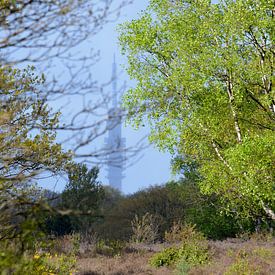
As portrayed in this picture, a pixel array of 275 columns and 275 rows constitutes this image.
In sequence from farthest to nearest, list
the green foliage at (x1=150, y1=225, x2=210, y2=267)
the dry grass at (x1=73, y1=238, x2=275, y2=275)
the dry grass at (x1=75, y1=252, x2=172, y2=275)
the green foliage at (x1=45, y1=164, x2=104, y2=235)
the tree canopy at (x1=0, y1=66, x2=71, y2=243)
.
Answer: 1. the green foliage at (x1=45, y1=164, x2=104, y2=235)
2. the green foliage at (x1=150, y1=225, x2=210, y2=267)
3. the dry grass at (x1=75, y1=252, x2=172, y2=275)
4. the dry grass at (x1=73, y1=238, x2=275, y2=275)
5. the tree canopy at (x1=0, y1=66, x2=71, y2=243)

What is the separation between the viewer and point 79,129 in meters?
5.66

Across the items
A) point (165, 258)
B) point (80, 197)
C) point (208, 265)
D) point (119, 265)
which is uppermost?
point (80, 197)

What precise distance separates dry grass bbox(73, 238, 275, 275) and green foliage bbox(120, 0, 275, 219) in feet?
6.25

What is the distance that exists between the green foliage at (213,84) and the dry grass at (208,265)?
190cm

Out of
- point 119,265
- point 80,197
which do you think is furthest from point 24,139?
point 80,197

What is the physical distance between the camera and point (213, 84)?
Result: 58.8 ft

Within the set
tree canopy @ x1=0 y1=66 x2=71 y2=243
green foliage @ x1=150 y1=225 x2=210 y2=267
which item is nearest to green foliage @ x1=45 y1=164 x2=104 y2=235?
green foliage @ x1=150 y1=225 x2=210 y2=267

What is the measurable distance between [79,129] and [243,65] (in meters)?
12.2

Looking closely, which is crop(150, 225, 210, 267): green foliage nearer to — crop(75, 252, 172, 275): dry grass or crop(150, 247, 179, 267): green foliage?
crop(150, 247, 179, 267): green foliage

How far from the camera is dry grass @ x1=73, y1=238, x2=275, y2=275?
1496cm

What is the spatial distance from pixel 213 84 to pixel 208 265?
5920 millimetres

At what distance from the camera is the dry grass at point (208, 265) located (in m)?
15.0

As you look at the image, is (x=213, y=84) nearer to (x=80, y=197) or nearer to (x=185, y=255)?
(x=185, y=255)

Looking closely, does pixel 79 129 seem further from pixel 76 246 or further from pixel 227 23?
pixel 76 246
